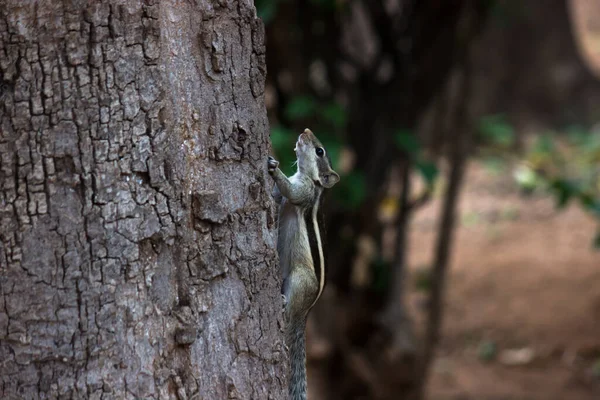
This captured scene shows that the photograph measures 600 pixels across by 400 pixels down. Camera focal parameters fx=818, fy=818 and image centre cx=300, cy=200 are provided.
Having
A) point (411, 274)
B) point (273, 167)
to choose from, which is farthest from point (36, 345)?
point (411, 274)

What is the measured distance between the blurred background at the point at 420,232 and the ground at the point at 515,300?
0.06ft

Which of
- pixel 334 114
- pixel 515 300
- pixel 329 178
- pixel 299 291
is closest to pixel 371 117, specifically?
pixel 334 114

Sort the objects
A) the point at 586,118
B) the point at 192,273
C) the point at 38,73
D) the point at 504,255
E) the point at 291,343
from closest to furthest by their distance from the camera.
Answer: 1. the point at 38,73
2. the point at 192,273
3. the point at 291,343
4. the point at 504,255
5. the point at 586,118

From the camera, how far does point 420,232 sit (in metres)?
9.31

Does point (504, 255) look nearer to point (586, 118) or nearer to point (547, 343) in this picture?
point (547, 343)

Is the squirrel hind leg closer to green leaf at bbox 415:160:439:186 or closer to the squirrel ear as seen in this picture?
the squirrel ear

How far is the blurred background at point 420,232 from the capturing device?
516 centimetres

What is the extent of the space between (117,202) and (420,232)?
7.64m

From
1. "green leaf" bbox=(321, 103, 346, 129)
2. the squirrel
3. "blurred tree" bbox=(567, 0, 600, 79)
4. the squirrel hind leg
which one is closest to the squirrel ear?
the squirrel

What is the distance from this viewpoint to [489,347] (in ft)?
23.5

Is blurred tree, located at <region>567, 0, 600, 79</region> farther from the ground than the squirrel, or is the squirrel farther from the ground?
blurred tree, located at <region>567, 0, 600, 79</region>

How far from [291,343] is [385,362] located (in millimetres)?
3157

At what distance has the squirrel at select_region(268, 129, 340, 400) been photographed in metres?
2.75

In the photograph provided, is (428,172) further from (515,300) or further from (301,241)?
(515,300)
